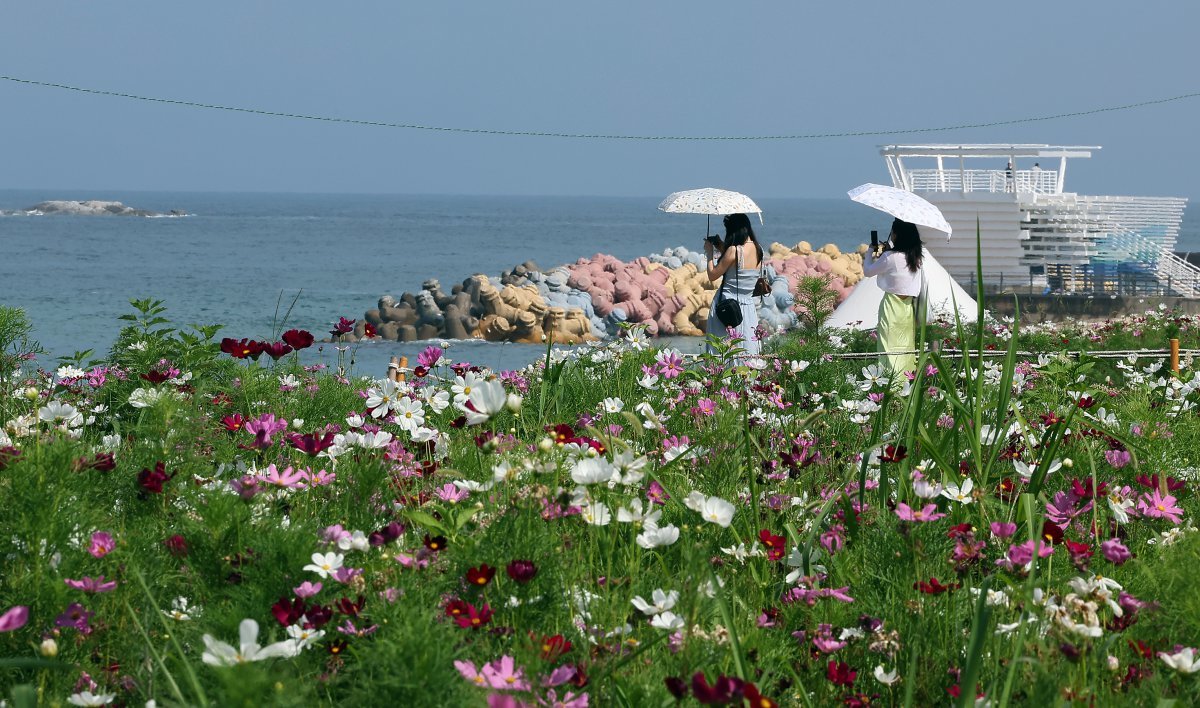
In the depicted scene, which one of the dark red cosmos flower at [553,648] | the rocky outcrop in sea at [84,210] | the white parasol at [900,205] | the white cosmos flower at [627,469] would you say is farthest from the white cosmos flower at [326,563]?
the rocky outcrop in sea at [84,210]

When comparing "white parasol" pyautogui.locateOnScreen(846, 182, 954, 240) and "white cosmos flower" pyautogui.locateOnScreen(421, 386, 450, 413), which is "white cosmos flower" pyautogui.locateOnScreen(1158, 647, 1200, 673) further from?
"white parasol" pyautogui.locateOnScreen(846, 182, 954, 240)

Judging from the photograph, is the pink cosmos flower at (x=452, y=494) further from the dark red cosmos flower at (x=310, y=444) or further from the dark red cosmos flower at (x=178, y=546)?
the dark red cosmos flower at (x=178, y=546)

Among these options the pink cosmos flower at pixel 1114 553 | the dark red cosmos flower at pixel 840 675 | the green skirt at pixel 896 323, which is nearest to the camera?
the dark red cosmos flower at pixel 840 675

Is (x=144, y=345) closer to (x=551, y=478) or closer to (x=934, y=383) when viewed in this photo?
(x=551, y=478)

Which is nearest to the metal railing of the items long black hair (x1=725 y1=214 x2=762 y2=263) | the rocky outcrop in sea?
long black hair (x1=725 y1=214 x2=762 y2=263)

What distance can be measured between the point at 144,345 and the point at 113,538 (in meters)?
2.72

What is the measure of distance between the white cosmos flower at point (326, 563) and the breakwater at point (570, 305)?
18889 millimetres

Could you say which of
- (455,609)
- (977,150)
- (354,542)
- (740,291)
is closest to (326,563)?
(354,542)

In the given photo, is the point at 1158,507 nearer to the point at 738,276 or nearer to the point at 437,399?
the point at 437,399

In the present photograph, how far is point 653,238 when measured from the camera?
287 ft

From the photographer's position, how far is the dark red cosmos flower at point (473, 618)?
189cm

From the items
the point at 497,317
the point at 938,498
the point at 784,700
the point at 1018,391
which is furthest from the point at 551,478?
the point at 497,317

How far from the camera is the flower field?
1864 millimetres

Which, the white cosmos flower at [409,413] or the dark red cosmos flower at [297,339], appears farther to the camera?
the dark red cosmos flower at [297,339]
